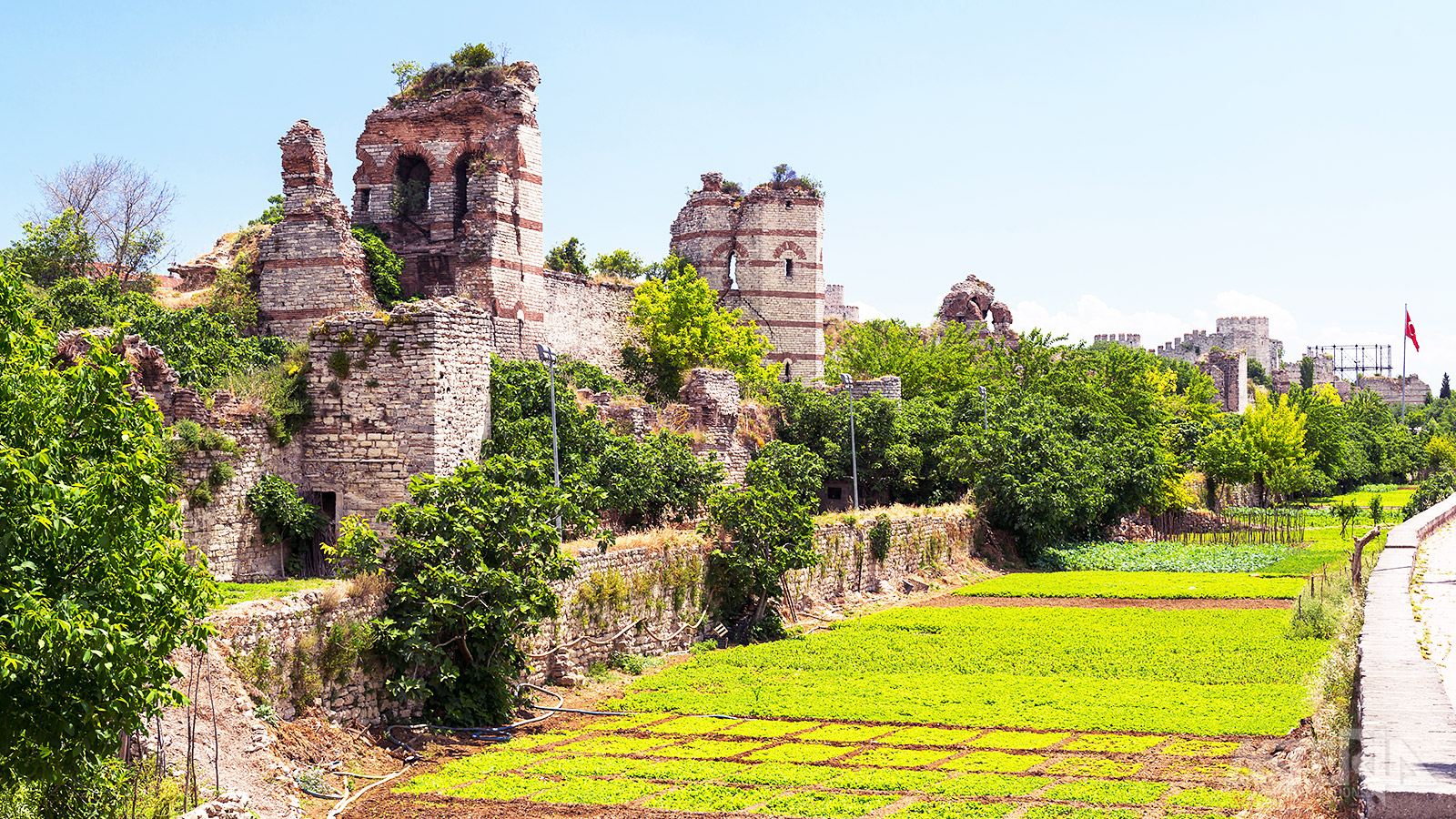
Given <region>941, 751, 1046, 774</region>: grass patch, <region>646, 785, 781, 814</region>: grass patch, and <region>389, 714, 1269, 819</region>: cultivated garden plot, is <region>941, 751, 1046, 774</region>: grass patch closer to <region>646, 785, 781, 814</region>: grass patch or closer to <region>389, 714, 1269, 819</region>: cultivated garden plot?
<region>389, 714, 1269, 819</region>: cultivated garden plot

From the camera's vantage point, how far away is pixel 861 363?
154 ft

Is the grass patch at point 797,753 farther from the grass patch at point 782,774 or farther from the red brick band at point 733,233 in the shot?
the red brick band at point 733,233

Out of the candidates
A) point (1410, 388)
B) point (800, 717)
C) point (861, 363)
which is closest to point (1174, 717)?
point (800, 717)

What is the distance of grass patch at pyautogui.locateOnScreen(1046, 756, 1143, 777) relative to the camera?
1241 centimetres

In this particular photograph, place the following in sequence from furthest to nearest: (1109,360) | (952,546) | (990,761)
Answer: (1109,360) → (952,546) → (990,761)

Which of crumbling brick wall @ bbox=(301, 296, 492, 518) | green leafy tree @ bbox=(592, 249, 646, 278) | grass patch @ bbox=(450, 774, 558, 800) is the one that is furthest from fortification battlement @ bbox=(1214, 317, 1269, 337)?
grass patch @ bbox=(450, 774, 558, 800)

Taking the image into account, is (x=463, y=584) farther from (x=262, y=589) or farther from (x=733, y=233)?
(x=733, y=233)

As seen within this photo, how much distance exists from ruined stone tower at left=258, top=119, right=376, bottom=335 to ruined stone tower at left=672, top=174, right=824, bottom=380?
59.9 feet

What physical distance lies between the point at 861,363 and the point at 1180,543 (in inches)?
509

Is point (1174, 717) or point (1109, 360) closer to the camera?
point (1174, 717)

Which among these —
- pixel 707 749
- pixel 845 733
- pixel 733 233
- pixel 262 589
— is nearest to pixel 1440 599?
pixel 845 733

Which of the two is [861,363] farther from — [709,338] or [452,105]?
[452,105]

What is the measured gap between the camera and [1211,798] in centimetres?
1109

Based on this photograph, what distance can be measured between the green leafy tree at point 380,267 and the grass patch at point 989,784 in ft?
70.0
